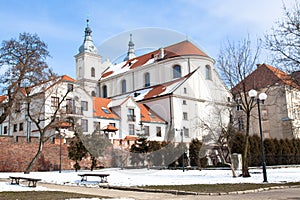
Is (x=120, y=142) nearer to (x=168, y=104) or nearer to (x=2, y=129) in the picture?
(x=168, y=104)

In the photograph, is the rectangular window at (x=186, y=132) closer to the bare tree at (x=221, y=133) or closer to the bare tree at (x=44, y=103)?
the bare tree at (x=221, y=133)

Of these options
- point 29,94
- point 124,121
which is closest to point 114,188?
point 29,94

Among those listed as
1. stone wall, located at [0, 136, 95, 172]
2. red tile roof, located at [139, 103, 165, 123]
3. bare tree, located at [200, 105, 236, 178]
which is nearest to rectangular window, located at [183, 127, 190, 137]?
bare tree, located at [200, 105, 236, 178]

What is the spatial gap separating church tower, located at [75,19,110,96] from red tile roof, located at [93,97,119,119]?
2.03 meters

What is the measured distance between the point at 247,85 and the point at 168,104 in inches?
660

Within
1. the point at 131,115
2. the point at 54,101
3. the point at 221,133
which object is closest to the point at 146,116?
the point at 131,115

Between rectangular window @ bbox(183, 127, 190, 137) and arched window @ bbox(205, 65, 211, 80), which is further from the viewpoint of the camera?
rectangular window @ bbox(183, 127, 190, 137)

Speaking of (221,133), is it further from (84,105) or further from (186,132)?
(84,105)

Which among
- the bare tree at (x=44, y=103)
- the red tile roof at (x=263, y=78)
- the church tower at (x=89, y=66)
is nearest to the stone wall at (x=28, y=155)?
the bare tree at (x=44, y=103)

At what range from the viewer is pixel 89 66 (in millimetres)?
40594

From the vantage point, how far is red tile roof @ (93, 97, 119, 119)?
38000 mm

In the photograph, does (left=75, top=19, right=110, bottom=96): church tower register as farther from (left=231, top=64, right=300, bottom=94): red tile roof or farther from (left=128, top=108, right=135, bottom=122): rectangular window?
(left=231, top=64, right=300, bottom=94): red tile roof

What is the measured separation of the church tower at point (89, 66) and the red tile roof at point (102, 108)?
6.67 ft

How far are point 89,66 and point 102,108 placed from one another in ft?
16.0
